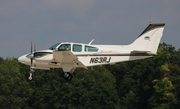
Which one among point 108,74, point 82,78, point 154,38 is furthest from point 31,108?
point 154,38

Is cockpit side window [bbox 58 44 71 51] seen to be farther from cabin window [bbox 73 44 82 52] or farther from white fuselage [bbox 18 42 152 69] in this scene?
cabin window [bbox 73 44 82 52]

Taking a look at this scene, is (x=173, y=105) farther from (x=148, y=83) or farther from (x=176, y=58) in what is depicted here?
(x=176, y=58)

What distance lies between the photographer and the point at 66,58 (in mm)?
36469

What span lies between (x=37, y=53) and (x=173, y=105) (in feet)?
91.4

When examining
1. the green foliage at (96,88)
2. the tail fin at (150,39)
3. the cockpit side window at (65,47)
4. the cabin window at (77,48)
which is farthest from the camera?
the green foliage at (96,88)

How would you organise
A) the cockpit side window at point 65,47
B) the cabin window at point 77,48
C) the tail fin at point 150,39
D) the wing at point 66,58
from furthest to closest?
the tail fin at point 150,39, the cabin window at point 77,48, the cockpit side window at point 65,47, the wing at point 66,58

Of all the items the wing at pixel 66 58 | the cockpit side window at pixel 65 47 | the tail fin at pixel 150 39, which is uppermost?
the tail fin at pixel 150 39

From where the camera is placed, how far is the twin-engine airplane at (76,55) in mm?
36656

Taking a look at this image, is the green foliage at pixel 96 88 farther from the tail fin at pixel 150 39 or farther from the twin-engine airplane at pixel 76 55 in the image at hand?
the twin-engine airplane at pixel 76 55

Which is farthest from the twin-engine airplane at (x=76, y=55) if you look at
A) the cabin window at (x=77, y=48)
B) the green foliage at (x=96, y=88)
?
the green foliage at (x=96, y=88)

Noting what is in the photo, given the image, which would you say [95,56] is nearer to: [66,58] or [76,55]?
[76,55]

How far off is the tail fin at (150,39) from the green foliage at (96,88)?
22444 mm

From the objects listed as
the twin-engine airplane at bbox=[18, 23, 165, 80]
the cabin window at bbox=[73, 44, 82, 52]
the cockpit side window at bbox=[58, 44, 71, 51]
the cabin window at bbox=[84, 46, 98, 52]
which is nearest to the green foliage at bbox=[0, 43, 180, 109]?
the twin-engine airplane at bbox=[18, 23, 165, 80]

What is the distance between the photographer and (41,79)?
78375 millimetres
